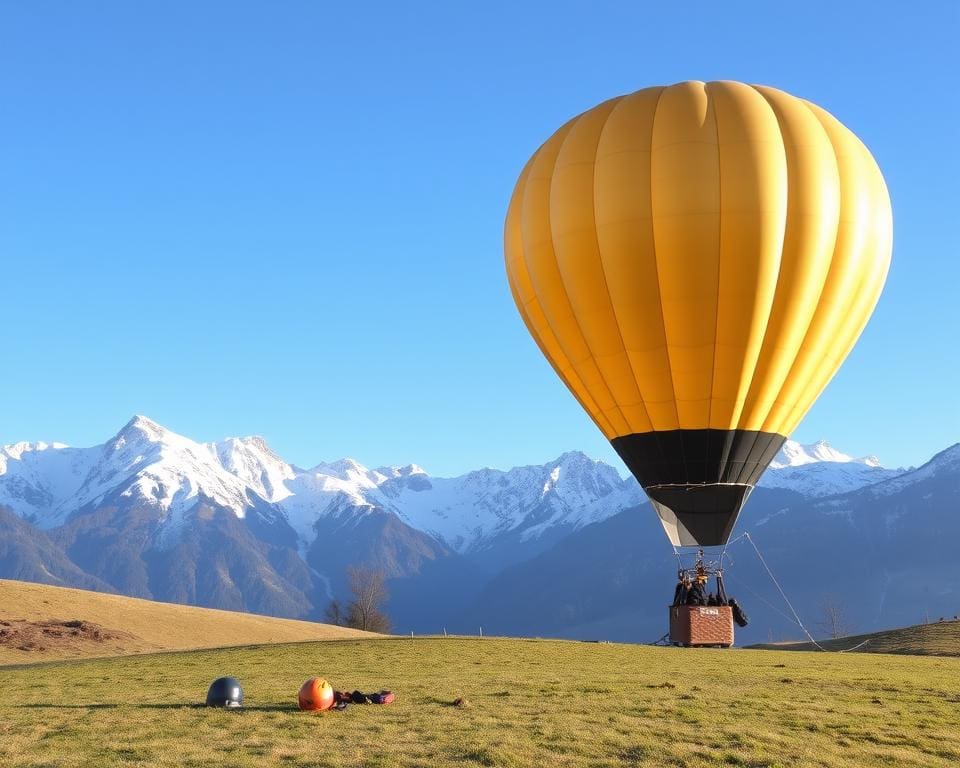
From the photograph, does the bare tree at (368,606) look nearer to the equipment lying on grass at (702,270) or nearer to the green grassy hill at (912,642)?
the green grassy hill at (912,642)

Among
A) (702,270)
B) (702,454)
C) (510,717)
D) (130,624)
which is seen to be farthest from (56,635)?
(510,717)

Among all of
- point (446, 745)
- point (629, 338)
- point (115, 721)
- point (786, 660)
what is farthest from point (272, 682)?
point (786, 660)

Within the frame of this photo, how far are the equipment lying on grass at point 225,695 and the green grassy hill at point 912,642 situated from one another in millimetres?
45143

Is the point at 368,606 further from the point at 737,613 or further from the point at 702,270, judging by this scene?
the point at 702,270

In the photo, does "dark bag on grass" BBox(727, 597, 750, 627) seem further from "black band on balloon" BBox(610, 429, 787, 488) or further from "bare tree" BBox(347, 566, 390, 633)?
"bare tree" BBox(347, 566, 390, 633)

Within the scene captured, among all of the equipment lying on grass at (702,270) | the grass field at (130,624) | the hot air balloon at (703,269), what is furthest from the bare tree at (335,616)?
the hot air balloon at (703,269)

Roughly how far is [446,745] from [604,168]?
80.0ft

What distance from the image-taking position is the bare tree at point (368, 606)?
13562cm

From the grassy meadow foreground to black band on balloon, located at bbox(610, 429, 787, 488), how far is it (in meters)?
6.81

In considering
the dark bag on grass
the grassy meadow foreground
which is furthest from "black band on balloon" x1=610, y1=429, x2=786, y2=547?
the grassy meadow foreground

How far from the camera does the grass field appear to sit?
61.2 m

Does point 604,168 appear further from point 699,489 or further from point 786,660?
point 786,660

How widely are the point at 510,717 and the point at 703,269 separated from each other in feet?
64.5

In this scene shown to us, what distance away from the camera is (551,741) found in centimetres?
1970
